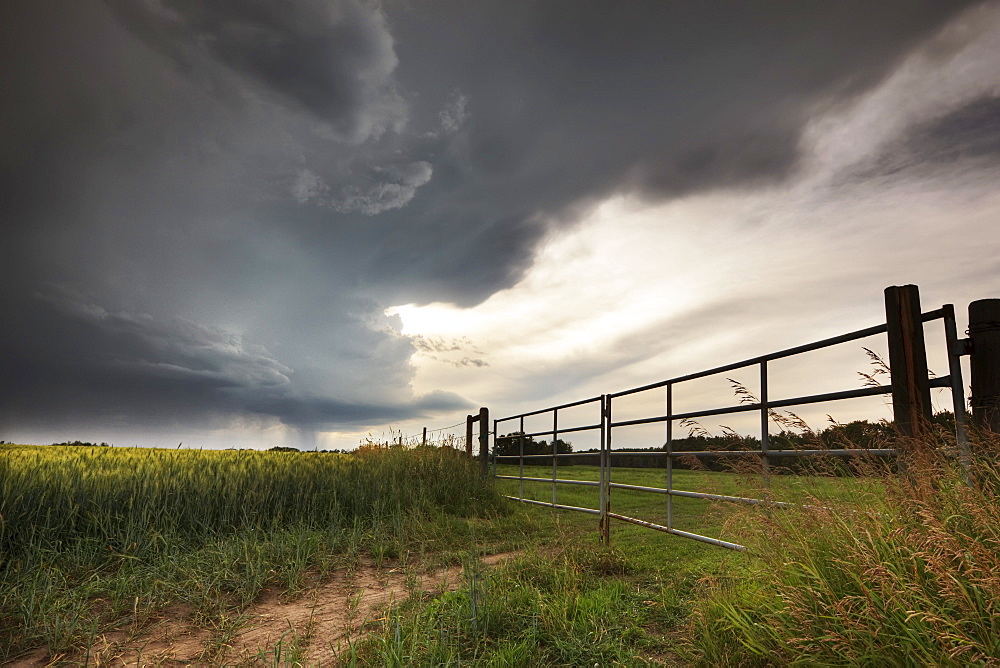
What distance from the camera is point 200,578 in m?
5.13

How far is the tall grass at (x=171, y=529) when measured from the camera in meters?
4.70

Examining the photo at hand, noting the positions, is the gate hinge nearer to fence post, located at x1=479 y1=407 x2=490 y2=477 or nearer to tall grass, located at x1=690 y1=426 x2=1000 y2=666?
tall grass, located at x1=690 y1=426 x2=1000 y2=666

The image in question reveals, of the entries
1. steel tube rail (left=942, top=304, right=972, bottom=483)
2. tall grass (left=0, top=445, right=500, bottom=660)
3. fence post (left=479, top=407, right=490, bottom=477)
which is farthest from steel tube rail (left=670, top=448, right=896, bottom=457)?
fence post (left=479, top=407, right=490, bottom=477)

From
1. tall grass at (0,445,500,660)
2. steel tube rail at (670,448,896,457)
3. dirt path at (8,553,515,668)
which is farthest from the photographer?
tall grass at (0,445,500,660)

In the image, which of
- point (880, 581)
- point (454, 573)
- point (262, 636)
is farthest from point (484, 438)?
point (880, 581)

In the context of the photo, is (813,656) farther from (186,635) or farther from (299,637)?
(186,635)

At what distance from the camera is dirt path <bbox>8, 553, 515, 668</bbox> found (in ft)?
12.2

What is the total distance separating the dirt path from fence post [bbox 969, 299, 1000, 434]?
363 cm

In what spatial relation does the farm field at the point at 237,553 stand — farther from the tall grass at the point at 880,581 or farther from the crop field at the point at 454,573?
the tall grass at the point at 880,581

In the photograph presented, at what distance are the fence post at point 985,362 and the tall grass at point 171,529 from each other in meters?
5.27

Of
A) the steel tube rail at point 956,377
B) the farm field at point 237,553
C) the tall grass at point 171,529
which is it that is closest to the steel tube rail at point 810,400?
the steel tube rail at point 956,377

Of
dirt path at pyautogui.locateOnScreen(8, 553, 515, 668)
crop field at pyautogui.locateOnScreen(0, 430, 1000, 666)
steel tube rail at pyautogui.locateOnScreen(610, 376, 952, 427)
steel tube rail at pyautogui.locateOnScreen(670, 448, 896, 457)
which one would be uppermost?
steel tube rail at pyautogui.locateOnScreen(610, 376, 952, 427)

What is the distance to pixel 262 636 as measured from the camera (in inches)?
161

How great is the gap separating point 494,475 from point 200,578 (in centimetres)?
704
